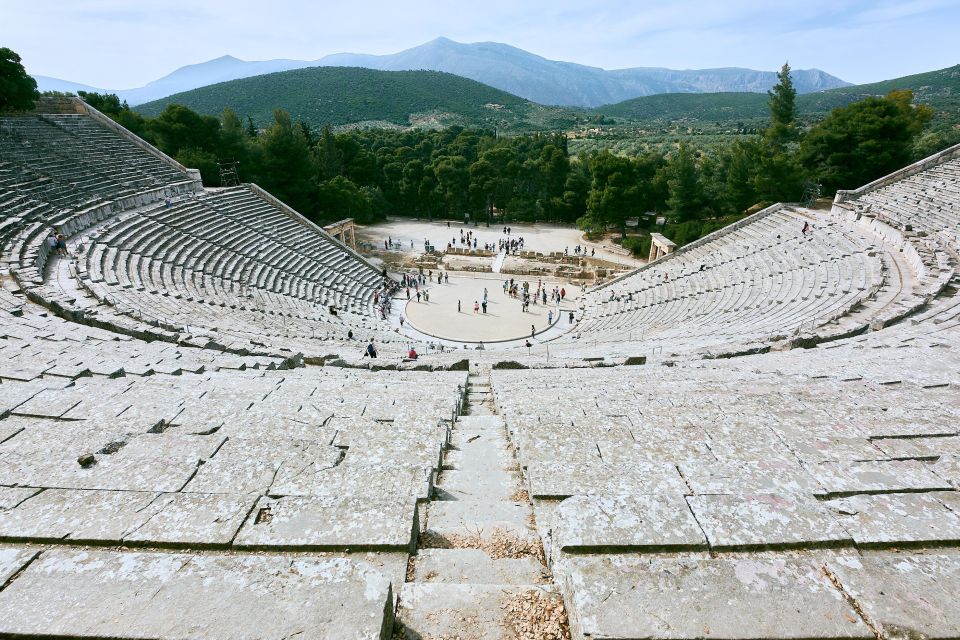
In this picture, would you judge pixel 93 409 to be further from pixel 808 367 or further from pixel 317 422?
pixel 808 367

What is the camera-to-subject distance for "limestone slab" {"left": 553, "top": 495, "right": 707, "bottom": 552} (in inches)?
104

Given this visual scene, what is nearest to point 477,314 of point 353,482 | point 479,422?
point 479,422

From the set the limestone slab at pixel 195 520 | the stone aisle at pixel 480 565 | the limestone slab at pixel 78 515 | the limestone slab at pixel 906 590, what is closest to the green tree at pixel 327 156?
the stone aisle at pixel 480 565

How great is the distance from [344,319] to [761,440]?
1846 centimetres

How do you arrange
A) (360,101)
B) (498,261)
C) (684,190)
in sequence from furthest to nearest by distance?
(360,101) → (684,190) → (498,261)

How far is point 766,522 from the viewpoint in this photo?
2.78m

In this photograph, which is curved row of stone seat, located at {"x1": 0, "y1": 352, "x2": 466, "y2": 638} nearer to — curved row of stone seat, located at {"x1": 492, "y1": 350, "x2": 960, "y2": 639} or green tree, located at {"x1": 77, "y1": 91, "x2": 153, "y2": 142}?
curved row of stone seat, located at {"x1": 492, "y1": 350, "x2": 960, "y2": 639}

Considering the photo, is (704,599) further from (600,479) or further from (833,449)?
(833,449)

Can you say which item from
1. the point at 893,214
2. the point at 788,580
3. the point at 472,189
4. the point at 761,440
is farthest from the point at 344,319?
the point at 472,189

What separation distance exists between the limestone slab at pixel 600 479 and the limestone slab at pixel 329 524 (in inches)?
43.1

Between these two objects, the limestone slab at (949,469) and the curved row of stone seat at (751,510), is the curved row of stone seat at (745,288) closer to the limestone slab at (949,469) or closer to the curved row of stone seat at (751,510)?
the curved row of stone seat at (751,510)

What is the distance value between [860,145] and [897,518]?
109ft

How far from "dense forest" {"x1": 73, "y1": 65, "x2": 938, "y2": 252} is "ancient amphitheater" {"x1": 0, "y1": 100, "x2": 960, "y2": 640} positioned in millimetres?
21913

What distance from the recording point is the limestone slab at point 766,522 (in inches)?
105
